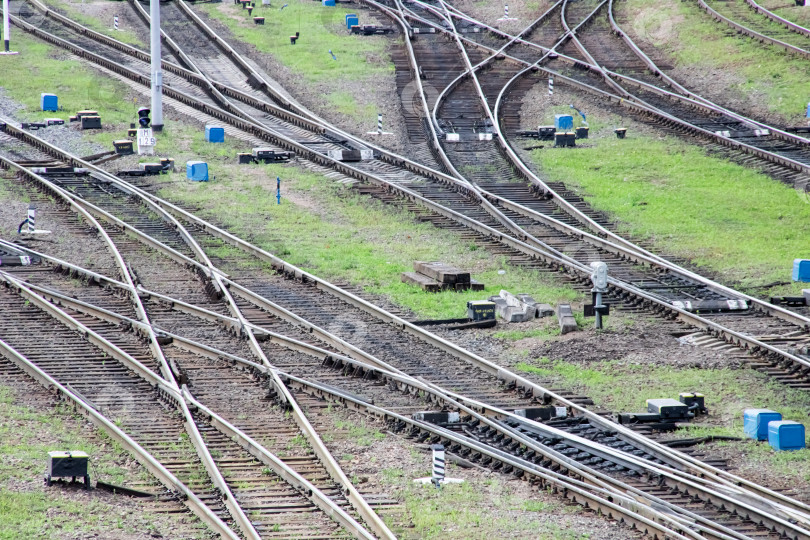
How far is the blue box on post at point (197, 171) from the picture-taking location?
3080 cm

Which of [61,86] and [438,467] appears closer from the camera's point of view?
[438,467]

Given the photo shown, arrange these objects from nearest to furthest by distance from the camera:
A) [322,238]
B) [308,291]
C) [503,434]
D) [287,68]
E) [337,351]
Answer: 1. [503,434]
2. [337,351]
3. [308,291]
4. [322,238]
5. [287,68]

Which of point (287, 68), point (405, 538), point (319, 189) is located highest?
point (287, 68)

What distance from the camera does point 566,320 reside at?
20.5 metres

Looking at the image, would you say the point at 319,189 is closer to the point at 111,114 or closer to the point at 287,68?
the point at 111,114

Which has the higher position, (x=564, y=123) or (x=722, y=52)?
(x=722, y=52)

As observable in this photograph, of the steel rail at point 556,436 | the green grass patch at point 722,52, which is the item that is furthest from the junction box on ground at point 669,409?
the green grass patch at point 722,52

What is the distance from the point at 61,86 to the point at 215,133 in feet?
27.6

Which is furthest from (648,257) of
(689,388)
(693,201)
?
(689,388)

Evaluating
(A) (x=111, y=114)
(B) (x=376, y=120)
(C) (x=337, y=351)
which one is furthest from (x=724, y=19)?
(C) (x=337, y=351)

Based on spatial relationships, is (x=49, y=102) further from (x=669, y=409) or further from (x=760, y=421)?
(x=760, y=421)

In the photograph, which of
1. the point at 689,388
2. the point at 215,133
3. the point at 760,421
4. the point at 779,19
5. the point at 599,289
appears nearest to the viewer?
the point at 760,421

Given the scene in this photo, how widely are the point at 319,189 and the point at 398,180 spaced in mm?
1895

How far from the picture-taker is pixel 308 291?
22.6 metres
